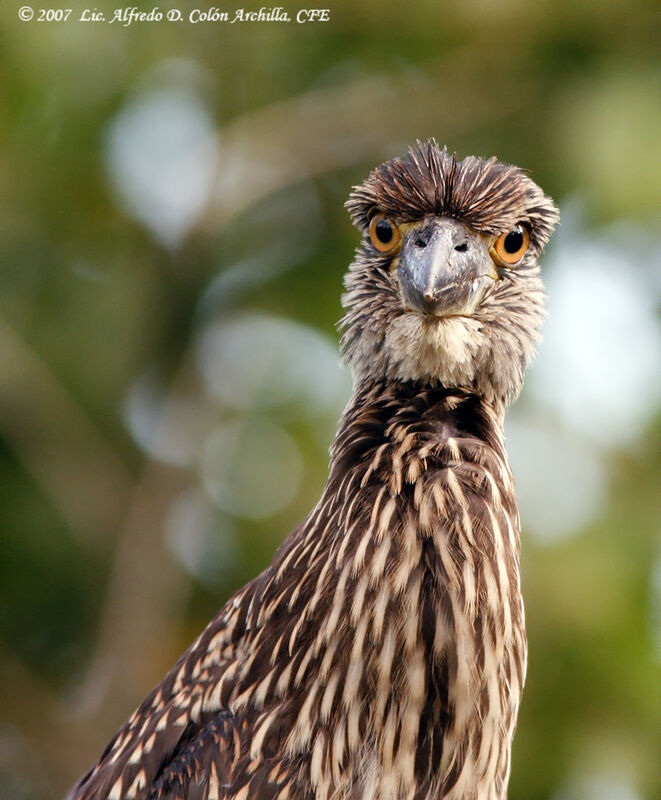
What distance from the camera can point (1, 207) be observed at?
25.9ft

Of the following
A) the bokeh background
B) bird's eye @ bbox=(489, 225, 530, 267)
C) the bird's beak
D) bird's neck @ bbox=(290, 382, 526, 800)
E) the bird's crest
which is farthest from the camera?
the bokeh background

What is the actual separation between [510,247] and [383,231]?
37cm

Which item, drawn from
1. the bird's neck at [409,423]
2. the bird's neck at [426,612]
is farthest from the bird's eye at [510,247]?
the bird's neck at [426,612]

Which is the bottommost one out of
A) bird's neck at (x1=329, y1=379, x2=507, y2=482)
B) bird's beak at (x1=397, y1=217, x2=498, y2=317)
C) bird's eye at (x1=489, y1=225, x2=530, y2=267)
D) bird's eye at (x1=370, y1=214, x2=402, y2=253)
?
bird's neck at (x1=329, y1=379, x2=507, y2=482)

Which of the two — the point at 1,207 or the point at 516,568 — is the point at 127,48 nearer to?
→ the point at 1,207

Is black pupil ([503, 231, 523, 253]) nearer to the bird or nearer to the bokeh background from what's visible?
the bird

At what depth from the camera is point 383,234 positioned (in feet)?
9.40

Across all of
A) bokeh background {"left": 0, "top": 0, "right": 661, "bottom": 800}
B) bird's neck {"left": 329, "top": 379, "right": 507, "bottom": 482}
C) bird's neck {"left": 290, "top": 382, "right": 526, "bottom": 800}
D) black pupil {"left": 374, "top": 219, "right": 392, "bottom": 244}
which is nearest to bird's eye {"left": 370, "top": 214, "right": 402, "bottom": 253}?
black pupil {"left": 374, "top": 219, "right": 392, "bottom": 244}

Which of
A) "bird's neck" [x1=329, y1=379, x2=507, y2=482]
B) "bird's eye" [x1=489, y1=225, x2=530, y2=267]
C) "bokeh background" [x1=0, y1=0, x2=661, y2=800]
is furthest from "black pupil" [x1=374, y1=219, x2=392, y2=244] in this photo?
"bokeh background" [x1=0, y1=0, x2=661, y2=800]

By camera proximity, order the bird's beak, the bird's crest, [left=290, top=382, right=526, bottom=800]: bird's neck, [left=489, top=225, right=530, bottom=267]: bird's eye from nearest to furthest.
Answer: [left=290, top=382, right=526, bottom=800]: bird's neck < the bird's beak < the bird's crest < [left=489, top=225, right=530, bottom=267]: bird's eye

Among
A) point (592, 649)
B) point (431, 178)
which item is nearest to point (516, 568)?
point (431, 178)

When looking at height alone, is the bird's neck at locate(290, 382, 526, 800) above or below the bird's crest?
below

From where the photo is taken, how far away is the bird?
2320 millimetres

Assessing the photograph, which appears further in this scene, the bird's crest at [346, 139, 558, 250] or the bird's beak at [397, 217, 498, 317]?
the bird's crest at [346, 139, 558, 250]
